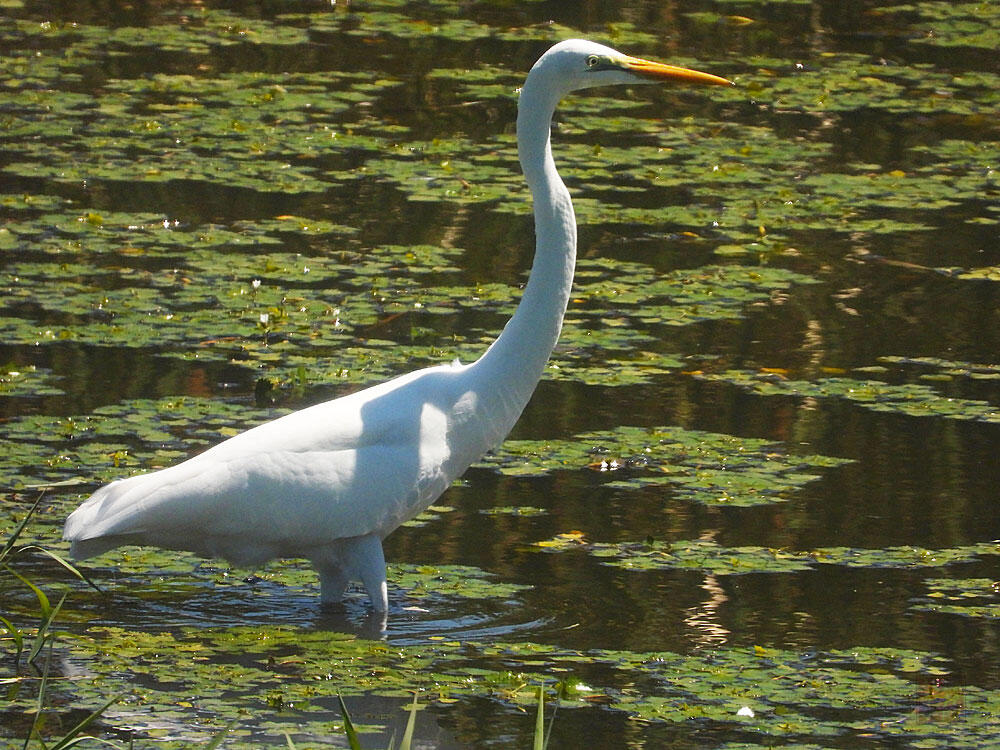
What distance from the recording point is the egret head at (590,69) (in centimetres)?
522

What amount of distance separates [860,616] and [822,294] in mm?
3354

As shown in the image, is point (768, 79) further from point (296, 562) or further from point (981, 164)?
point (296, 562)

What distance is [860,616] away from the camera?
5.12 metres

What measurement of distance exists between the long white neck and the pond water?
608 millimetres

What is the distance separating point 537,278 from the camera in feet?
17.2

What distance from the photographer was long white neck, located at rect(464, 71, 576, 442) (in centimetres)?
521

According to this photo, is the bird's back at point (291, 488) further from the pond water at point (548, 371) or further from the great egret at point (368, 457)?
the pond water at point (548, 371)

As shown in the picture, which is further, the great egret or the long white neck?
the long white neck

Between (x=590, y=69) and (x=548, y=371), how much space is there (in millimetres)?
2002

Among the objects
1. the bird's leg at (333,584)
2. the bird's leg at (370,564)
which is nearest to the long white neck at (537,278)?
the bird's leg at (370,564)

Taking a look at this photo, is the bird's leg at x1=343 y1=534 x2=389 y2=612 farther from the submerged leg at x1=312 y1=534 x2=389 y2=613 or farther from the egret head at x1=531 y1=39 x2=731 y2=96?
the egret head at x1=531 y1=39 x2=731 y2=96

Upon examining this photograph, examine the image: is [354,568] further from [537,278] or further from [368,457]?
[537,278]

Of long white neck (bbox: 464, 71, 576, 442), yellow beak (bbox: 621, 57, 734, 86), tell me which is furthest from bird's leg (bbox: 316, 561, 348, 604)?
yellow beak (bbox: 621, 57, 734, 86)

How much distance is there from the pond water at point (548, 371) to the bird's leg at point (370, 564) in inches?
3.8
